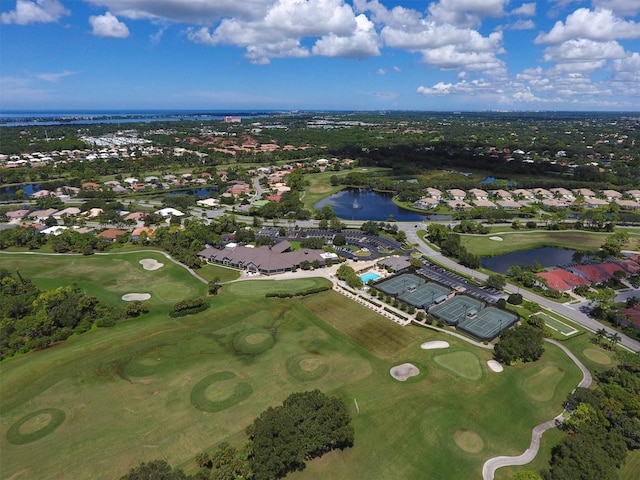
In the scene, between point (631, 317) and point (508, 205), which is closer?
point (631, 317)

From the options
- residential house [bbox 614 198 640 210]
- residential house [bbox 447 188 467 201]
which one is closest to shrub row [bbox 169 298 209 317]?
residential house [bbox 447 188 467 201]

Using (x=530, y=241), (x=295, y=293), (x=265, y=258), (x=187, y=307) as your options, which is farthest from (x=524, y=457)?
(x=530, y=241)

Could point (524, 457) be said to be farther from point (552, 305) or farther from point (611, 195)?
point (611, 195)

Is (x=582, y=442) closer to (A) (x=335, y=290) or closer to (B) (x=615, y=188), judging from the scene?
(A) (x=335, y=290)

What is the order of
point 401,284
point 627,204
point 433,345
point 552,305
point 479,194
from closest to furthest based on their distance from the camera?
point 433,345
point 552,305
point 401,284
point 627,204
point 479,194

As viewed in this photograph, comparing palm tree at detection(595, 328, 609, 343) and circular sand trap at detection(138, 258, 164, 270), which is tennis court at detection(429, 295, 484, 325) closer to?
palm tree at detection(595, 328, 609, 343)

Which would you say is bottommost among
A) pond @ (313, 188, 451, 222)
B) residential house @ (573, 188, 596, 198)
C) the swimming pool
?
pond @ (313, 188, 451, 222)
